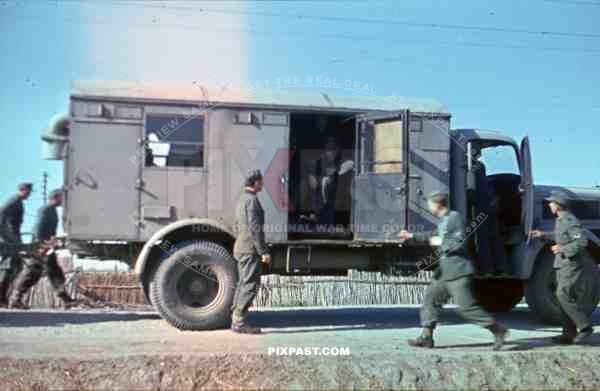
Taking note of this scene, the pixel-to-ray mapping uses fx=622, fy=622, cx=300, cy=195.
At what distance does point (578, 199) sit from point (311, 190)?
3804 millimetres

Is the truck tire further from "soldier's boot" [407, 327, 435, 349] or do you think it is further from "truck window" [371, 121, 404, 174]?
"soldier's boot" [407, 327, 435, 349]

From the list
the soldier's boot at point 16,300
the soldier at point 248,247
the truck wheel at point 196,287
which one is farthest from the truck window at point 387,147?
the soldier's boot at point 16,300

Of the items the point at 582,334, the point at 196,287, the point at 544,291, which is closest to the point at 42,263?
the point at 196,287

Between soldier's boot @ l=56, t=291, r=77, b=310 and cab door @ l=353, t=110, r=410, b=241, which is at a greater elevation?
cab door @ l=353, t=110, r=410, b=241

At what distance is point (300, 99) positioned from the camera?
24.7 feet

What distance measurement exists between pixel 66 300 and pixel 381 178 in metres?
4.54

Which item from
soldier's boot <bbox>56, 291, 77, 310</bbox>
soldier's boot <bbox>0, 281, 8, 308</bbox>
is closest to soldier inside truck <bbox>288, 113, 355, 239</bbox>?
soldier's boot <bbox>56, 291, 77, 310</bbox>

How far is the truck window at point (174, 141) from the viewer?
710cm

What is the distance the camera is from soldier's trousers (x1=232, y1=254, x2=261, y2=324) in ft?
22.1

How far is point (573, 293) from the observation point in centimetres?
675

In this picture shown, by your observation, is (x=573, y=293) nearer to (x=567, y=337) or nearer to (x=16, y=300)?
(x=567, y=337)

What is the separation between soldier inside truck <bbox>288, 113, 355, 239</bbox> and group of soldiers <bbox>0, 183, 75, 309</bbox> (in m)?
2.83

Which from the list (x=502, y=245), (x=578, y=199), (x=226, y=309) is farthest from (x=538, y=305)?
(x=226, y=309)

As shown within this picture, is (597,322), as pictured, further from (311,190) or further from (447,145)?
(311,190)
